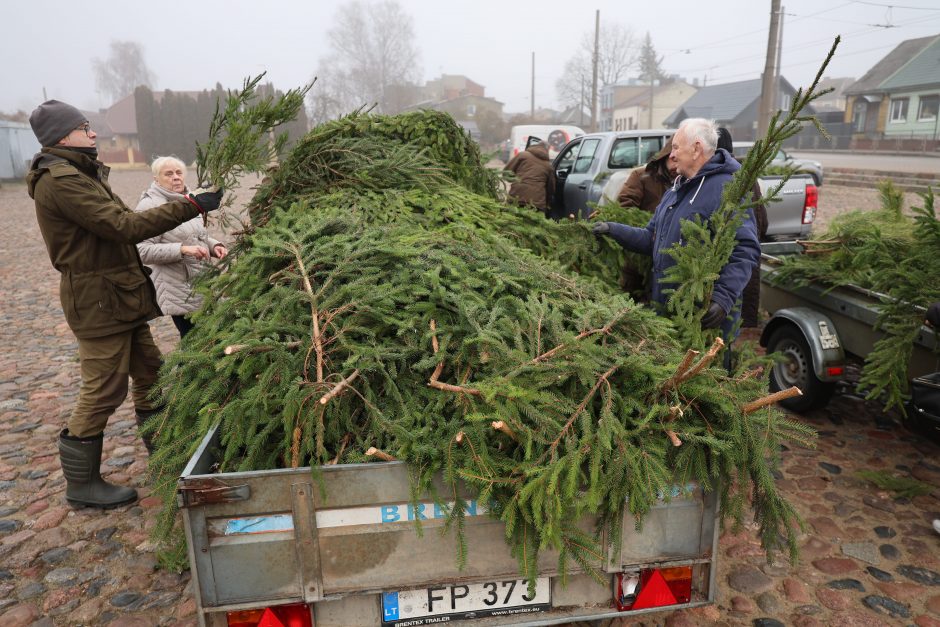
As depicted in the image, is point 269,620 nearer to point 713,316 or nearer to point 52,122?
point 713,316

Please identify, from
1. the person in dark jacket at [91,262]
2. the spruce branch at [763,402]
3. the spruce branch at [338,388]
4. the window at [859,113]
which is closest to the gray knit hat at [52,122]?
the person in dark jacket at [91,262]

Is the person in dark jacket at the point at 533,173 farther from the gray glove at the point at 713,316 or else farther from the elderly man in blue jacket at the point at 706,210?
the gray glove at the point at 713,316

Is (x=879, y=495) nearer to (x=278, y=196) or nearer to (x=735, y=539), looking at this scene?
(x=735, y=539)

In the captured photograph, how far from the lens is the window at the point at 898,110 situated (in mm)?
48869

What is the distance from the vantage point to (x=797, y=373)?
5.23 m

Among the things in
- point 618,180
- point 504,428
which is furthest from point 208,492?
point 618,180

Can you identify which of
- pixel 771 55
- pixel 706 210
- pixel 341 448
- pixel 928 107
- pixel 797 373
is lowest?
pixel 797 373

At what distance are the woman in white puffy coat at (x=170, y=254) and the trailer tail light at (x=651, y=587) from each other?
134 inches

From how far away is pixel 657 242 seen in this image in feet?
13.8

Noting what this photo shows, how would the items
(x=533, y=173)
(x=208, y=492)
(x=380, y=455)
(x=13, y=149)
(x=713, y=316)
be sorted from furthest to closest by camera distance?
(x=13, y=149) < (x=533, y=173) < (x=713, y=316) < (x=380, y=455) < (x=208, y=492)

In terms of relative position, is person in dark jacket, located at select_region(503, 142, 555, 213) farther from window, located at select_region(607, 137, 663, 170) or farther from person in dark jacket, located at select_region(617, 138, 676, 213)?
person in dark jacket, located at select_region(617, 138, 676, 213)

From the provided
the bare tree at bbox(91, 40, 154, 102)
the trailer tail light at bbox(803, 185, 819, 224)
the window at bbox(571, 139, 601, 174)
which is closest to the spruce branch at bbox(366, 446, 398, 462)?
the trailer tail light at bbox(803, 185, 819, 224)

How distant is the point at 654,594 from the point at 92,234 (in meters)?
3.44

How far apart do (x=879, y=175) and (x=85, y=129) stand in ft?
83.8
